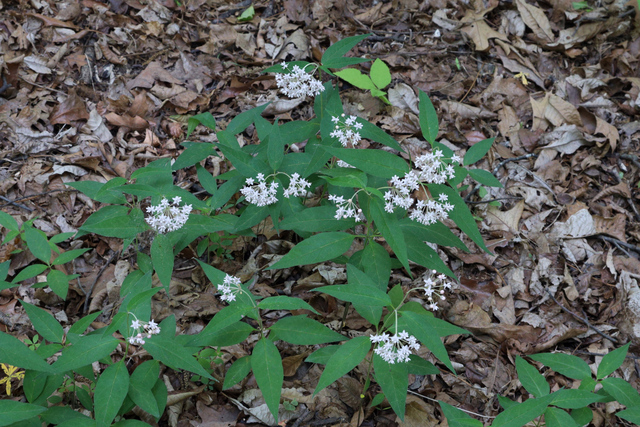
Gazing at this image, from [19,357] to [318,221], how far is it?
1.72m

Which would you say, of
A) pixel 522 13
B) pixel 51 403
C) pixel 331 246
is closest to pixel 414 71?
pixel 522 13

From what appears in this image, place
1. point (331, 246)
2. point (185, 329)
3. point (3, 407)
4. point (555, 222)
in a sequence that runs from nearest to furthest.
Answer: point (3, 407), point (331, 246), point (185, 329), point (555, 222)

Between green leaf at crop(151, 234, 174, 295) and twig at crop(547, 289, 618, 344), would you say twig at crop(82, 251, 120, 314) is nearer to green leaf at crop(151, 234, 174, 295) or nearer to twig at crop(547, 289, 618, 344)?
green leaf at crop(151, 234, 174, 295)

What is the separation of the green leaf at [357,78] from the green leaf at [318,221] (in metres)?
2.61

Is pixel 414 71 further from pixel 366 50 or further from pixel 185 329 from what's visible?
pixel 185 329

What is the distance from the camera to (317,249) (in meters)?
2.67

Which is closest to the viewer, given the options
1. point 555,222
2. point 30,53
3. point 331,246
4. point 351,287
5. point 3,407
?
point 3,407

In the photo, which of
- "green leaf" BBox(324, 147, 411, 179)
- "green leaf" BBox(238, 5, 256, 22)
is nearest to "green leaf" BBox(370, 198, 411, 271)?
"green leaf" BBox(324, 147, 411, 179)

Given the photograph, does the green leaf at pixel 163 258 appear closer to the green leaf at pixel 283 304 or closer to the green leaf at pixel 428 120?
the green leaf at pixel 283 304

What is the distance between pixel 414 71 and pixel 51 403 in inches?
196

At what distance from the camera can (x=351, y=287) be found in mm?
2305

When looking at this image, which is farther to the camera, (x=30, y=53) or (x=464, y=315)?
(x=30, y=53)

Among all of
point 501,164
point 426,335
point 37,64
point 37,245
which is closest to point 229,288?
point 426,335

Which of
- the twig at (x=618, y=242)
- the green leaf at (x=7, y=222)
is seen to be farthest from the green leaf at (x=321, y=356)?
the twig at (x=618, y=242)
